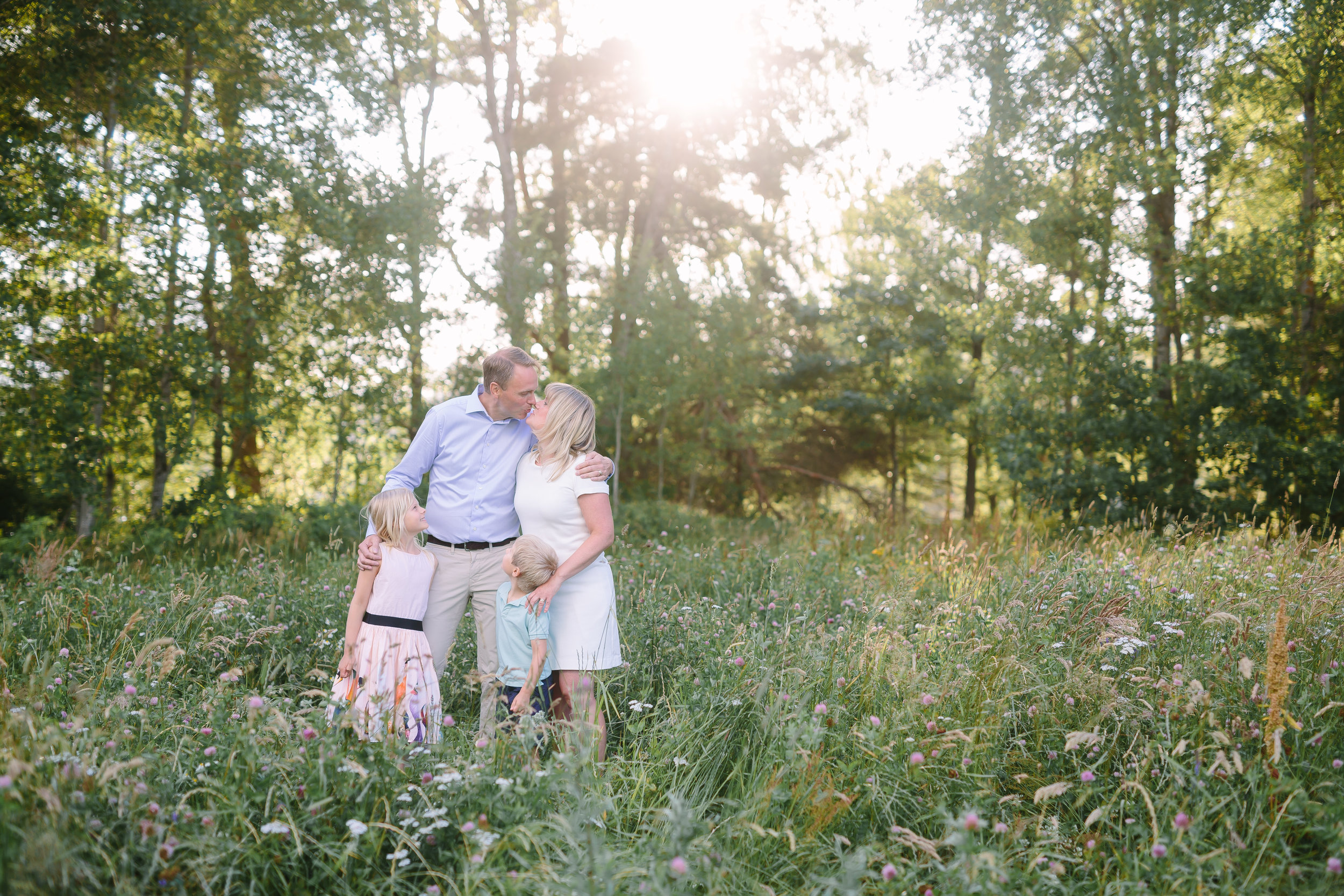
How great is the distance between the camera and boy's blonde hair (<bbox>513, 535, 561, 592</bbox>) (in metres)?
3.32

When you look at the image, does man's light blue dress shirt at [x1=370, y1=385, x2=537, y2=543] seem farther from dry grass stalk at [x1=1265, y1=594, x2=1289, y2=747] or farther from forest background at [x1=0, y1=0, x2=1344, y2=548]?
forest background at [x1=0, y1=0, x2=1344, y2=548]

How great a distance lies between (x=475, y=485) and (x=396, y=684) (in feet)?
3.87

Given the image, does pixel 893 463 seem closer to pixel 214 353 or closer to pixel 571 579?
pixel 214 353

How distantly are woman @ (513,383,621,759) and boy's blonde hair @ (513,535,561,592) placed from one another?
0.04m

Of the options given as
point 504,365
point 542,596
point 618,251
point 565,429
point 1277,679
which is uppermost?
point 618,251

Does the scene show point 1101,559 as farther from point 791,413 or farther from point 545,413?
point 791,413

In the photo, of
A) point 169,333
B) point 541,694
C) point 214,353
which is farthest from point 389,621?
point 214,353

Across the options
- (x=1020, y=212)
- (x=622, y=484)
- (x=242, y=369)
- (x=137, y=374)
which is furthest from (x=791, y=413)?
(x=137, y=374)

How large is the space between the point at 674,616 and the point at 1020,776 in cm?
219

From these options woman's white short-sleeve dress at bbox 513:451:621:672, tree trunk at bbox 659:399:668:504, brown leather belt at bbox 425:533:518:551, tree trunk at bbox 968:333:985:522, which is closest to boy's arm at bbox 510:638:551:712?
woman's white short-sleeve dress at bbox 513:451:621:672

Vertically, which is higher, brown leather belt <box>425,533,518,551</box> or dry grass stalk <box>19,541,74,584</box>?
brown leather belt <box>425,533,518,551</box>

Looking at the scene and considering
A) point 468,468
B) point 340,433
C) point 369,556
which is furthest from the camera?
point 340,433

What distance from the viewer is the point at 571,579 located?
3471 mm

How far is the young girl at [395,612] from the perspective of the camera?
11.4 ft
